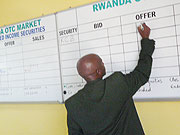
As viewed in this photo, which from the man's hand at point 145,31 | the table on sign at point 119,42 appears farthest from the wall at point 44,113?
the man's hand at point 145,31

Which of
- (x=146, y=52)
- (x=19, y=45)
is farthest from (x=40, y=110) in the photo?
(x=146, y=52)

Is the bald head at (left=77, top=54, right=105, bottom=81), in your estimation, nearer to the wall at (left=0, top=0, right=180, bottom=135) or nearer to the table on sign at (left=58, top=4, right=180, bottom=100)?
the table on sign at (left=58, top=4, right=180, bottom=100)

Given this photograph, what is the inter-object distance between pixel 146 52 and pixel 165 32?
0.22 metres

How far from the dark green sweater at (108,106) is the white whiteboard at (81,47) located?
26cm

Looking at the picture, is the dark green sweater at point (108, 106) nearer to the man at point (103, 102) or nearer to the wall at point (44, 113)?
the man at point (103, 102)

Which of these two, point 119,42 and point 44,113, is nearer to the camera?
point 119,42

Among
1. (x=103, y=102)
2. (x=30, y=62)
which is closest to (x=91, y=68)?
(x=103, y=102)

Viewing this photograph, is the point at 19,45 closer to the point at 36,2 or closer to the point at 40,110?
the point at 36,2

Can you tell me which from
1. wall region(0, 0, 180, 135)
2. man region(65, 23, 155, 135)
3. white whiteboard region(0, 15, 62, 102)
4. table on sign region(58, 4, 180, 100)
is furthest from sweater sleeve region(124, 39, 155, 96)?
white whiteboard region(0, 15, 62, 102)

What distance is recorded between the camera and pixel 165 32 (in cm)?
129

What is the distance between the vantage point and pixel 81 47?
5.21ft

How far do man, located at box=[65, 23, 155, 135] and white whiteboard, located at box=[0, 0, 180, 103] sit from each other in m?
0.27

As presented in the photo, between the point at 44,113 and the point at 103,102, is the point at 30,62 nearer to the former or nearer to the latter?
the point at 44,113

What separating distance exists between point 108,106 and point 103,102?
0.04 m
